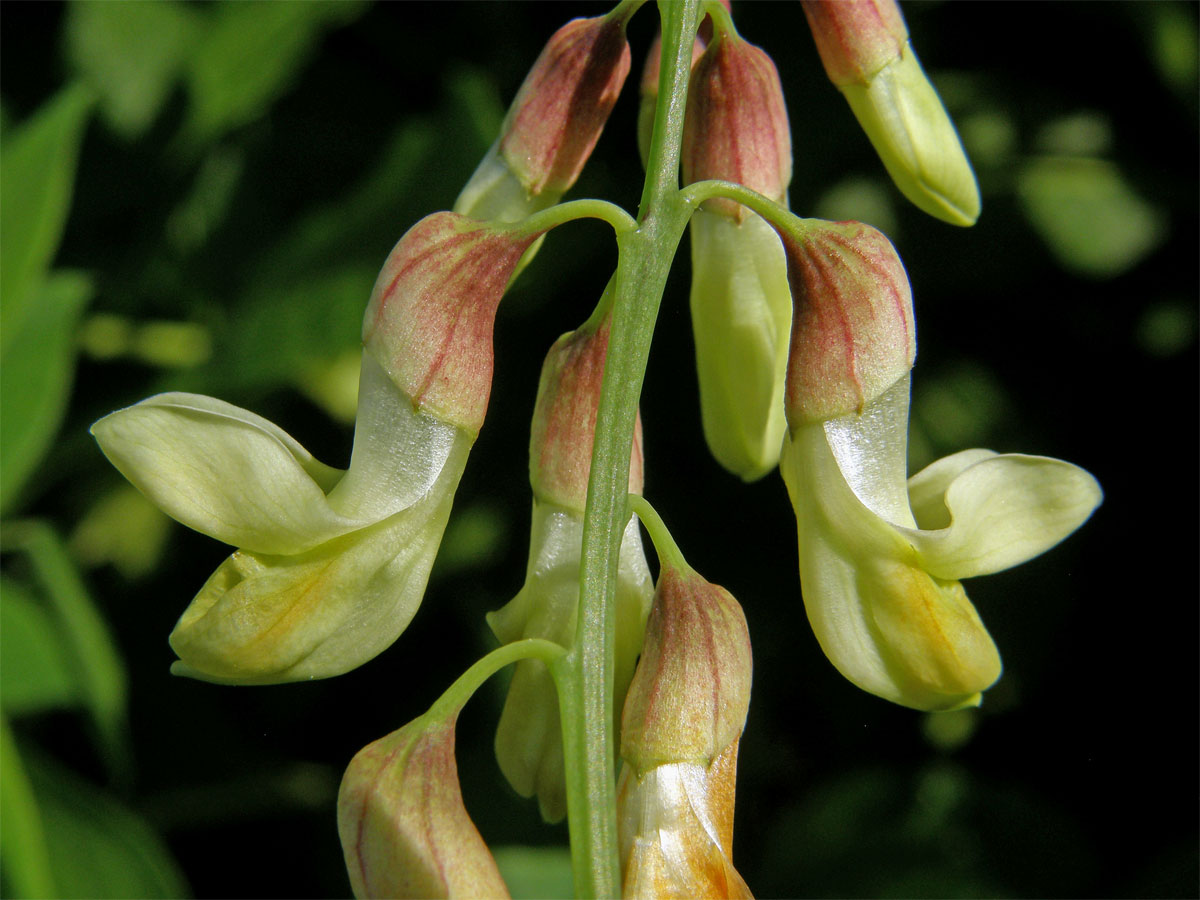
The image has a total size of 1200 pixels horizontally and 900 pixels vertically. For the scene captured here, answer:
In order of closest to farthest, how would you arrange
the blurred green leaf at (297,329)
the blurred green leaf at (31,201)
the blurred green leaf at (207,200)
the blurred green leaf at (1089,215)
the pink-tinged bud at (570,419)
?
the pink-tinged bud at (570,419)
the blurred green leaf at (31,201)
the blurred green leaf at (297,329)
the blurred green leaf at (1089,215)
the blurred green leaf at (207,200)

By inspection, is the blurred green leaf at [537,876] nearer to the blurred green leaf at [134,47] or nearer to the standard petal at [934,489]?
the standard petal at [934,489]

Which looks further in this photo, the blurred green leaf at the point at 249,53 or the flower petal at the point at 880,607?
the blurred green leaf at the point at 249,53

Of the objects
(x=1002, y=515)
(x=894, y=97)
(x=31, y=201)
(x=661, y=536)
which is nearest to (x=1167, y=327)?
(x=894, y=97)

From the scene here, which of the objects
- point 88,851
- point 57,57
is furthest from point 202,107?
point 88,851

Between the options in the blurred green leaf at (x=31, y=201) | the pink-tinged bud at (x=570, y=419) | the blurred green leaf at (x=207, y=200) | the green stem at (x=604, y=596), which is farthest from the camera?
the blurred green leaf at (x=207, y=200)

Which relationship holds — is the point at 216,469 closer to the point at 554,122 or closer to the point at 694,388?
the point at 554,122

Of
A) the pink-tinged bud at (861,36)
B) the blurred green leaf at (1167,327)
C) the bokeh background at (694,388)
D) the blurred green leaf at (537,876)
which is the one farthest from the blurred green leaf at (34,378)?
the blurred green leaf at (1167,327)
